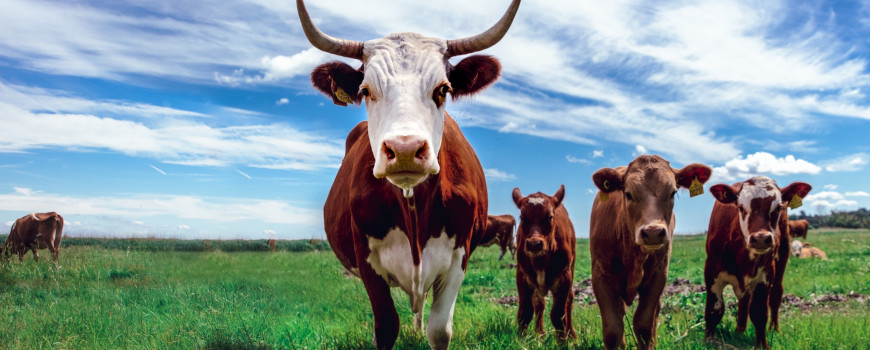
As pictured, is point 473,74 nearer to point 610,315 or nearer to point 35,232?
point 610,315

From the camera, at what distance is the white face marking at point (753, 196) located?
24.4 feet

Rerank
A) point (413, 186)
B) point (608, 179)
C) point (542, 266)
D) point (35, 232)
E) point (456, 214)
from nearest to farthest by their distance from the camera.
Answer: point (413, 186) → point (456, 214) → point (608, 179) → point (542, 266) → point (35, 232)

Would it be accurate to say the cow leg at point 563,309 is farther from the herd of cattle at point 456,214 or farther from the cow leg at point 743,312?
the cow leg at point 743,312

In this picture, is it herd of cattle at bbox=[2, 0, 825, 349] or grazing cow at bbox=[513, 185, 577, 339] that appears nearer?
herd of cattle at bbox=[2, 0, 825, 349]

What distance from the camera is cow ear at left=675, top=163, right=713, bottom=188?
6.08m

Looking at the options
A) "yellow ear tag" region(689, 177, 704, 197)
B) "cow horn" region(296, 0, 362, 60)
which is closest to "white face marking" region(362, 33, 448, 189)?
"cow horn" region(296, 0, 362, 60)

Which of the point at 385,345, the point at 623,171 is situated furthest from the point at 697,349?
the point at 385,345

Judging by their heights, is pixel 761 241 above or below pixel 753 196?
below

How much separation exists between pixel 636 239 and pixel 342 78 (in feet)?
9.97

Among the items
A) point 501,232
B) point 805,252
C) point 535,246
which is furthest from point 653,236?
point 805,252

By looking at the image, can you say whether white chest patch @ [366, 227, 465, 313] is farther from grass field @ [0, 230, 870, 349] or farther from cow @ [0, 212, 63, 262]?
cow @ [0, 212, 63, 262]

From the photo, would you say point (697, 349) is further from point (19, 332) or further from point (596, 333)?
point (19, 332)

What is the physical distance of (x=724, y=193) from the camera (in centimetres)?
790

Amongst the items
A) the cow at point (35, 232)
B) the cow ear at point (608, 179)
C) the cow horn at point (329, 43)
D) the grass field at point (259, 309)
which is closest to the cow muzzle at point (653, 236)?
the cow ear at point (608, 179)
